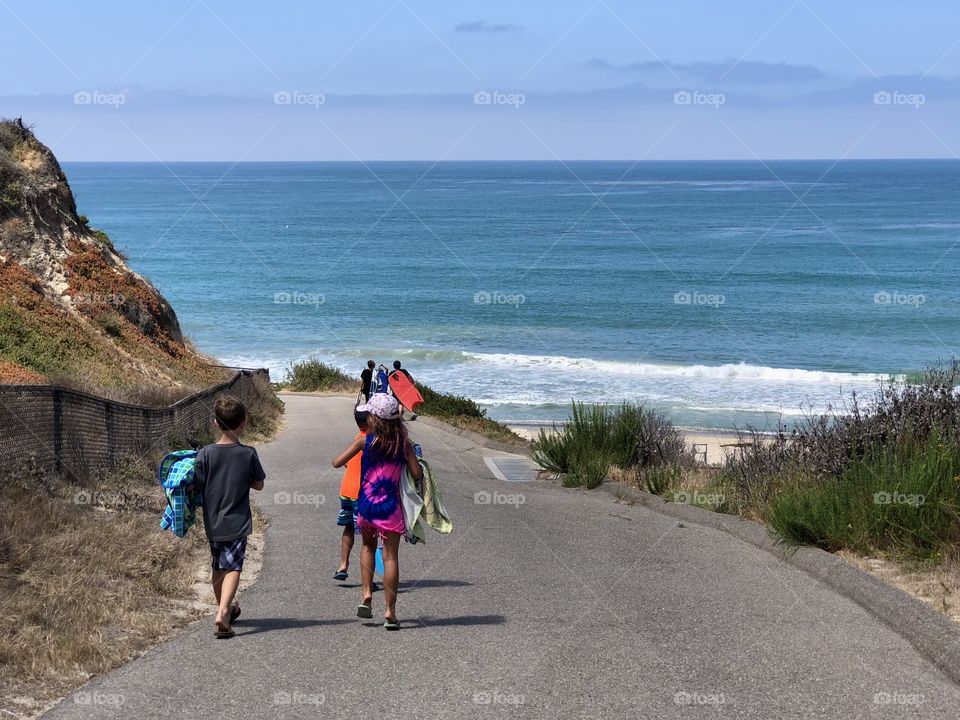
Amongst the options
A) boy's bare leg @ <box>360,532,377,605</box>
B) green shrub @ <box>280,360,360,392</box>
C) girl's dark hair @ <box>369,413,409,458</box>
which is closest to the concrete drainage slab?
boy's bare leg @ <box>360,532,377,605</box>

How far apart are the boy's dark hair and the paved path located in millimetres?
1358

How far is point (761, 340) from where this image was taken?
57469 millimetres

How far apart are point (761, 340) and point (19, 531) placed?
2058 inches

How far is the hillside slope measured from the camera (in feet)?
68.3

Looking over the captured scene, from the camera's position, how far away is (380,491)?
771 centimetres

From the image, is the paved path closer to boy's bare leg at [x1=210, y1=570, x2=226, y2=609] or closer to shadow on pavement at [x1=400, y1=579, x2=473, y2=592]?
shadow on pavement at [x1=400, y1=579, x2=473, y2=592]

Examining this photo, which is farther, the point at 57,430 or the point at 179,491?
the point at 57,430

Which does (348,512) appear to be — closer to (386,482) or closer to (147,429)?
(386,482)

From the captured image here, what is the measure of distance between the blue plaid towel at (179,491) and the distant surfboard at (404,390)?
18.5 feet

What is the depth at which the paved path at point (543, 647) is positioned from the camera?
6.12 metres

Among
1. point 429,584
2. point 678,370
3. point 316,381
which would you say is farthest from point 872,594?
point 678,370

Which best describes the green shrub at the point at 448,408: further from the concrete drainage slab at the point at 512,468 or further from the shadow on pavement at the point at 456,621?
the shadow on pavement at the point at 456,621

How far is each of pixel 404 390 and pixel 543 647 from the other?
276 inches

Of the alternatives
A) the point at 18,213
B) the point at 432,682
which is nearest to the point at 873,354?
the point at 18,213
